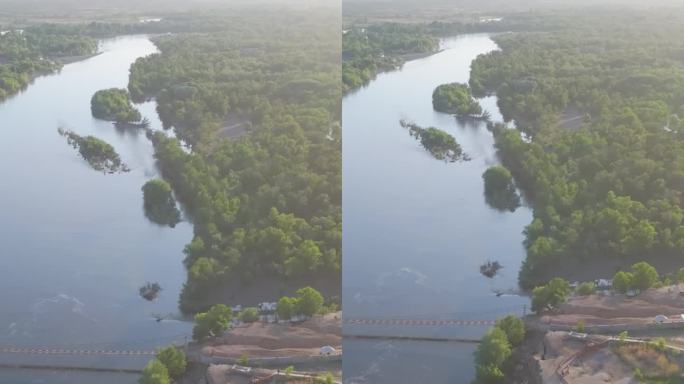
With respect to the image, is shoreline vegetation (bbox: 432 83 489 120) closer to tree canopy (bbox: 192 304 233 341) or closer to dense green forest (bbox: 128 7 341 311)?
dense green forest (bbox: 128 7 341 311)

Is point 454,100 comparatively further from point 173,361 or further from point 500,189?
point 173,361

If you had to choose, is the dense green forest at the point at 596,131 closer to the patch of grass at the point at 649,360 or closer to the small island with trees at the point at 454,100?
the small island with trees at the point at 454,100

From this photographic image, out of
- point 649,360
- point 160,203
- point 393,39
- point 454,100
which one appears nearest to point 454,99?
point 454,100

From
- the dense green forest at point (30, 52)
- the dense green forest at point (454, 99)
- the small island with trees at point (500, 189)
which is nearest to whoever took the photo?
the dense green forest at point (30, 52)

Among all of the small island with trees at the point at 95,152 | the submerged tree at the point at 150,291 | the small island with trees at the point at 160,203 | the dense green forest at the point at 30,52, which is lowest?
the submerged tree at the point at 150,291

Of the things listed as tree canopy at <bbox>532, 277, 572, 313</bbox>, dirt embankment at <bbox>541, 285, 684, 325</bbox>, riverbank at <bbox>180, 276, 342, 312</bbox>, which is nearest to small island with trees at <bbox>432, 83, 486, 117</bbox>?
tree canopy at <bbox>532, 277, 572, 313</bbox>

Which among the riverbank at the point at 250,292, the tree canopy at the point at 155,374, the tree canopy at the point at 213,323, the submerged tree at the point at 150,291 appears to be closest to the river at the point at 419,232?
the riverbank at the point at 250,292

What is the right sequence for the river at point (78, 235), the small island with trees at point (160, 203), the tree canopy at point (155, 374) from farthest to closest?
the small island with trees at point (160, 203) → the river at point (78, 235) → the tree canopy at point (155, 374)
